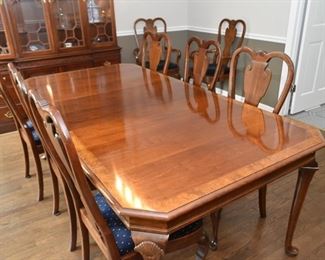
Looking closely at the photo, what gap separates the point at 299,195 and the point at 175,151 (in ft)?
2.26

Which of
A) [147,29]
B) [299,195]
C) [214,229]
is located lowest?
[214,229]

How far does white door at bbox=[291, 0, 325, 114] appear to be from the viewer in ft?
9.90

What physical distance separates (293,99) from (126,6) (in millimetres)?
2383

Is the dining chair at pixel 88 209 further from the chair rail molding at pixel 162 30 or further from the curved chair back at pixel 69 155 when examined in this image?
the chair rail molding at pixel 162 30

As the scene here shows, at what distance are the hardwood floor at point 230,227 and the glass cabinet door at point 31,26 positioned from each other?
1.51 meters

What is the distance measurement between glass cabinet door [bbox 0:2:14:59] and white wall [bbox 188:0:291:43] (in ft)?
8.20

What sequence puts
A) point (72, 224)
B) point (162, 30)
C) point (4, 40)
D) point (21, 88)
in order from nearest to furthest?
point (21, 88) < point (72, 224) < point (4, 40) < point (162, 30)

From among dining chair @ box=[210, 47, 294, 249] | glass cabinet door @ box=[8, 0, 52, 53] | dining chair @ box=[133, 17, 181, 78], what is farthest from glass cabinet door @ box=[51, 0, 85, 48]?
dining chair @ box=[210, 47, 294, 249]

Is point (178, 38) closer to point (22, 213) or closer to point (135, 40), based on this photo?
point (135, 40)

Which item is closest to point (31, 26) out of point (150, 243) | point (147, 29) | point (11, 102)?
point (147, 29)

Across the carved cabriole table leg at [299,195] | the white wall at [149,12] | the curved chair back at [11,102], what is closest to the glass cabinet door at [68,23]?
the white wall at [149,12]

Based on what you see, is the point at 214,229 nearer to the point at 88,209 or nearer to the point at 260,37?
the point at 88,209

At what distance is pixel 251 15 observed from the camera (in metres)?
3.46

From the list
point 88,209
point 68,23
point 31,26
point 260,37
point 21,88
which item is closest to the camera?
point 88,209
